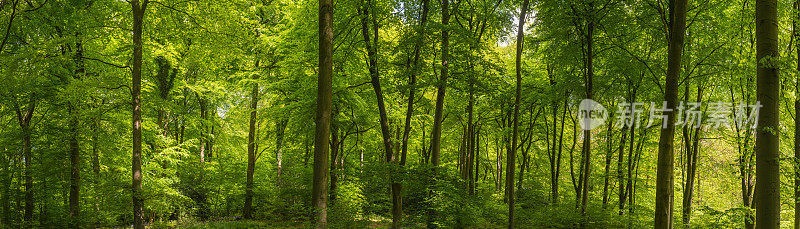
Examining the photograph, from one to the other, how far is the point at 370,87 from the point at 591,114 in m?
7.42

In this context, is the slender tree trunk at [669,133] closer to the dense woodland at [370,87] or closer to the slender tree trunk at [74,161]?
the dense woodland at [370,87]

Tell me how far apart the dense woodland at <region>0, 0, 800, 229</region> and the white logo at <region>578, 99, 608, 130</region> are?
45 centimetres

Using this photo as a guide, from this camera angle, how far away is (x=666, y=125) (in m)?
5.73

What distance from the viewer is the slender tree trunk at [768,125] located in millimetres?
4633

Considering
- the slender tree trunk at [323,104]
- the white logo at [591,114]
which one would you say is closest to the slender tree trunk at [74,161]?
the slender tree trunk at [323,104]

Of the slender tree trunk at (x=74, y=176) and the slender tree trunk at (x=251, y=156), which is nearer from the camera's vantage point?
the slender tree trunk at (x=74, y=176)

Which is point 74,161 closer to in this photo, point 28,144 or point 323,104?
point 28,144

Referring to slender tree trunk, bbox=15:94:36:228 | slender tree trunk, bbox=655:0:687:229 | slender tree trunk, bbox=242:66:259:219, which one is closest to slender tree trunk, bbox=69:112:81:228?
slender tree trunk, bbox=15:94:36:228

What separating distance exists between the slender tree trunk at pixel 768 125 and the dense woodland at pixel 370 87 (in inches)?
0.7

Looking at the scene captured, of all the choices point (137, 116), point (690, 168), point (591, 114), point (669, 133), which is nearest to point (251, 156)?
point (137, 116)

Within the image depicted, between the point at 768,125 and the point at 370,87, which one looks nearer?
the point at 768,125

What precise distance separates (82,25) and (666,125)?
1206 cm

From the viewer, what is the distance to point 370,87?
1212 cm

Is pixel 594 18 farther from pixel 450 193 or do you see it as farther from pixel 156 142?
pixel 156 142
